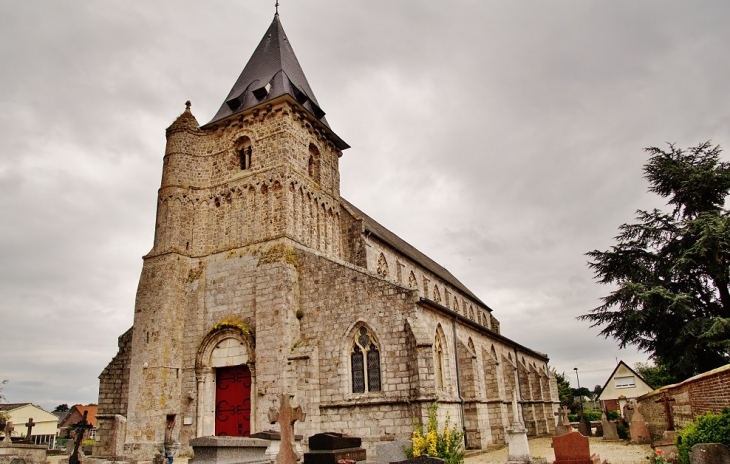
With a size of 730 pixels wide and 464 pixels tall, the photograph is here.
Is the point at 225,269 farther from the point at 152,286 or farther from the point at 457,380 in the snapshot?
the point at 457,380

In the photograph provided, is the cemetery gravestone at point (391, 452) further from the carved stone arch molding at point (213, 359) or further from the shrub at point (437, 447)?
the carved stone arch molding at point (213, 359)

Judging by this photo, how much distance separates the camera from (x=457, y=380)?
63.1 feet

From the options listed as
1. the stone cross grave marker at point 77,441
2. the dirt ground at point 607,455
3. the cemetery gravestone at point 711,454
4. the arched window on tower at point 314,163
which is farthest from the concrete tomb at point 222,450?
the arched window on tower at point 314,163

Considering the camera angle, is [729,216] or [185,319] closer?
[185,319]

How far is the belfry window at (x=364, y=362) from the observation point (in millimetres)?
16312

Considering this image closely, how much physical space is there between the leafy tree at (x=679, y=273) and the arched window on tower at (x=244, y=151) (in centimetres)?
1675

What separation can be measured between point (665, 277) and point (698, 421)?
15191 mm

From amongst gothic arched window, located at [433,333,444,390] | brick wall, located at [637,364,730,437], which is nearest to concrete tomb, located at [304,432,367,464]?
gothic arched window, located at [433,333,444,390]

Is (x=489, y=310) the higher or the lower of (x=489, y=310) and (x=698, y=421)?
the higher

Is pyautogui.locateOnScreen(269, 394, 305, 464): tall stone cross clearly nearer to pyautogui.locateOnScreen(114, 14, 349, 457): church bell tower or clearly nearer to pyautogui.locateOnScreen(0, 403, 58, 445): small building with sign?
pyautogui.locateOnScreen(114, 14, 349, 457): church bell tower

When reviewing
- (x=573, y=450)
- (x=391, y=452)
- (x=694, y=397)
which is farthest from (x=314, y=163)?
(x=694, y=397)

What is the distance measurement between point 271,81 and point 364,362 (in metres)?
12.0

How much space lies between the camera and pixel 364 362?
54.2 ft

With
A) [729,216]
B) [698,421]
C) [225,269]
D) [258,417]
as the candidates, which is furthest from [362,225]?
[729,216]
